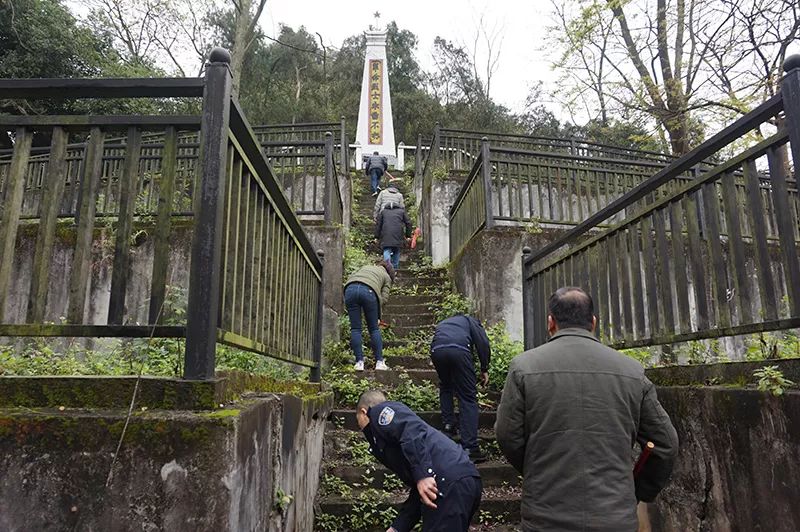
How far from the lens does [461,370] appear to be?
15.7ft

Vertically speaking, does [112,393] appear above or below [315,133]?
below

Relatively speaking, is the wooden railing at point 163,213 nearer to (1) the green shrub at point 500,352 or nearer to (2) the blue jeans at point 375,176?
(1) the green shrub at point 500,352

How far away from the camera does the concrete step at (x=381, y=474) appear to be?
14.7 feet

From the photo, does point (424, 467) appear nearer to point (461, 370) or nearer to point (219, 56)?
point (461, 370)

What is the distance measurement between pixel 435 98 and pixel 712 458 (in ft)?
96.2

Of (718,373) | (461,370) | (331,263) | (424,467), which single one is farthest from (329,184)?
(718,373)

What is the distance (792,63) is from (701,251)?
147 centimetres

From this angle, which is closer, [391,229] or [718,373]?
[718,373]

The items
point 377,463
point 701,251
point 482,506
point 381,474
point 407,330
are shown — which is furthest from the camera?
point 407,330

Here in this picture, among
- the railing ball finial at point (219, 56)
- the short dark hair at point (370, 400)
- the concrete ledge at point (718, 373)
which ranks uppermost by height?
the railing ball finial at point (219, 56)

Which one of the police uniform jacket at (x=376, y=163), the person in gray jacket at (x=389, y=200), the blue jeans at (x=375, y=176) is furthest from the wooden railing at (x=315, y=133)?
the person in gray jacket at (x=389, y=200)

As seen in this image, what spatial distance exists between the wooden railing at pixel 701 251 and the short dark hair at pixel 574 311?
2.23ft

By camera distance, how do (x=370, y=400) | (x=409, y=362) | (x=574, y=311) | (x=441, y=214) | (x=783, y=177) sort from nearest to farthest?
(x=783, y=177) < (x=574, y=311) < (x=370, y=400) < (x=409, y=362) < (x=441, y=214)

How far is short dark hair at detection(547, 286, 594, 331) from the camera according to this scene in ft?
7.84
